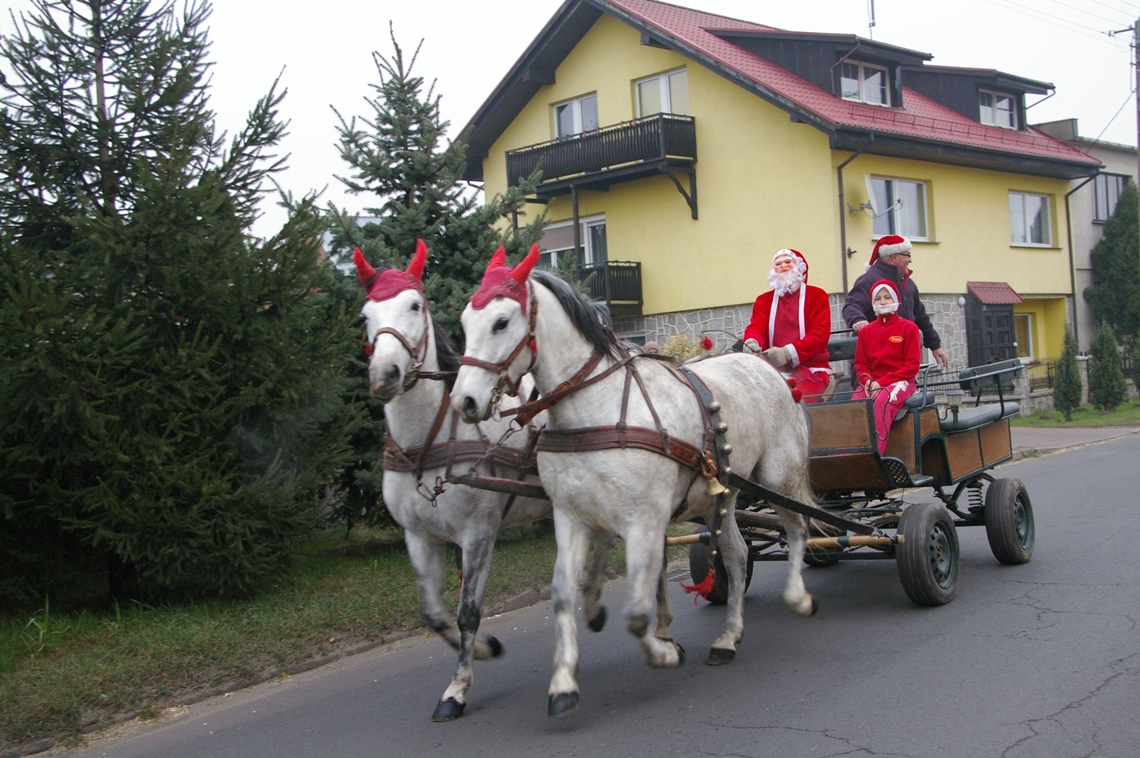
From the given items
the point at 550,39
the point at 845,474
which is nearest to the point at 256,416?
the point at 845,474

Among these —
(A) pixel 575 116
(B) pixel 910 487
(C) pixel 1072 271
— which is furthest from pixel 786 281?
(C) pixel 1072 271

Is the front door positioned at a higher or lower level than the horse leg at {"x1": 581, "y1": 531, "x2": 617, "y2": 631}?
higher

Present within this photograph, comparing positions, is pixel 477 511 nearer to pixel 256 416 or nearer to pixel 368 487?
pixel 256 416

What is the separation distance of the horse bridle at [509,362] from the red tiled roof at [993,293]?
62.6 feet

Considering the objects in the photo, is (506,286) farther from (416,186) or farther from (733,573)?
(416,186)

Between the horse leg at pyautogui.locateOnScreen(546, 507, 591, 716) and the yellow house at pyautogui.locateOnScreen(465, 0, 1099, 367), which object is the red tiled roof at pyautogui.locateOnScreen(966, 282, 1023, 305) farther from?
the horse leg at pyautogui.locateOnScreen(546, 507, 591, 716)

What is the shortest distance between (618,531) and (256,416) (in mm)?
3347

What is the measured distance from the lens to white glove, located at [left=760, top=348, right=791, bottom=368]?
20.3ft

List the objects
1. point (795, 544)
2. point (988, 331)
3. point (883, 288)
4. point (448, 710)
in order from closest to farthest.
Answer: point (448, 710), point (795, 544), point (883, 288), point (988, 331)

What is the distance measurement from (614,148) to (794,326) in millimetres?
14894

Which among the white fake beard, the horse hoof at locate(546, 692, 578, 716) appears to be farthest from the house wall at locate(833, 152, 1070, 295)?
the horse hoof at locate(546, 692, 578, 716)

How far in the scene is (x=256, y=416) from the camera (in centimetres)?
659

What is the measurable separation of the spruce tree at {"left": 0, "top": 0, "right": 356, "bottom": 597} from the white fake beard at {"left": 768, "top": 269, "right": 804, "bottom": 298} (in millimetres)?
3020

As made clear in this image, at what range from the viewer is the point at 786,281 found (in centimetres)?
620
